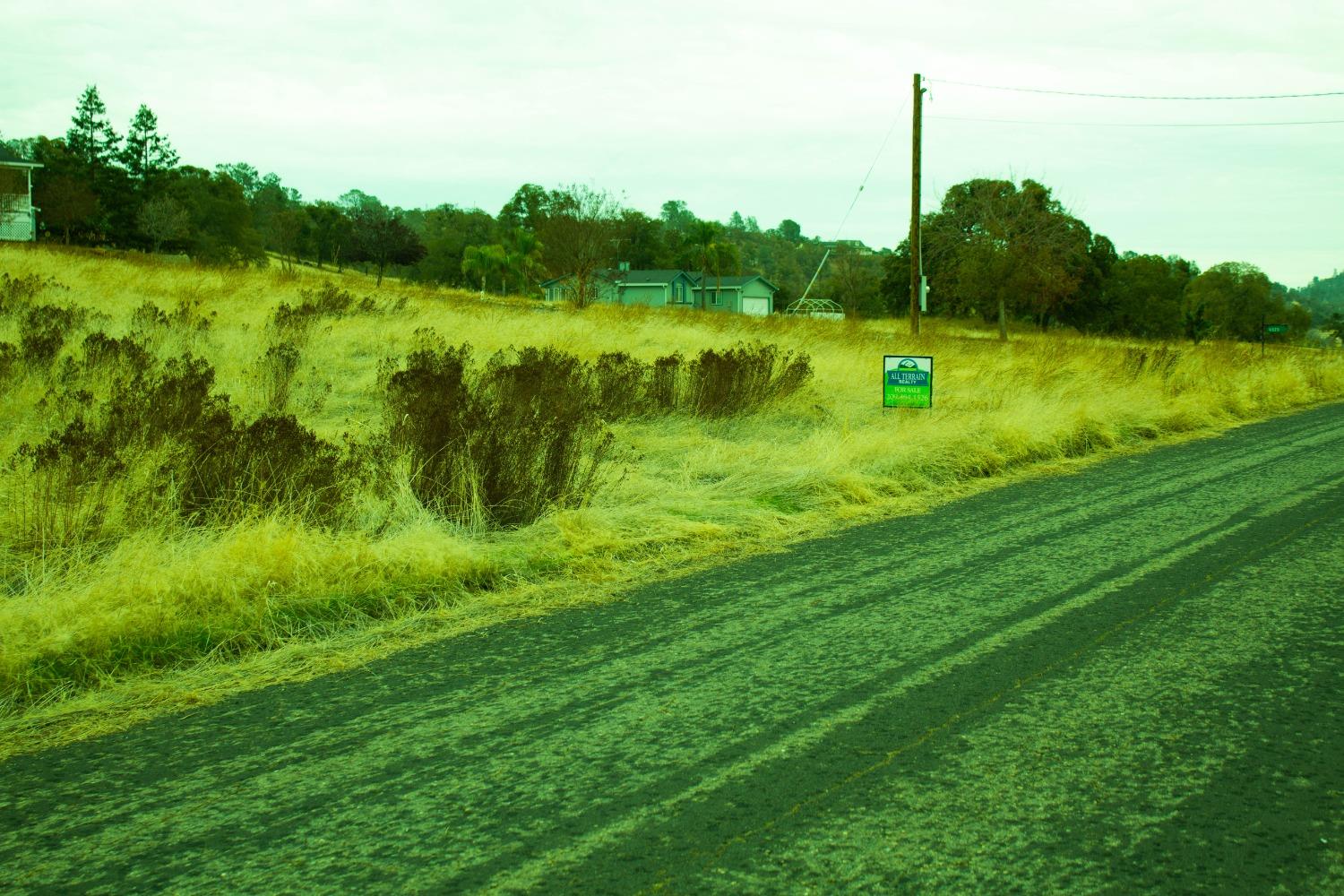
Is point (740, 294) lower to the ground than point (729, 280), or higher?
lower

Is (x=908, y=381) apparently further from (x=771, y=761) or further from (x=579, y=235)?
(x=579, y=235)

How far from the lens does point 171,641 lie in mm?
5062

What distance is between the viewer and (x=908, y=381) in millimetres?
13008

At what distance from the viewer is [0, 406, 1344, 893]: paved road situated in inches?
119

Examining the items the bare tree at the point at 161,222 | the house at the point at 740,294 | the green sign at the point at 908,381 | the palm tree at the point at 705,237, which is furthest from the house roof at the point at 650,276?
the green sign at the point at 908,381

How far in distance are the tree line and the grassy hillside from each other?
65.7 ft

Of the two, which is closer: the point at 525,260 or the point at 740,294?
the point at 525,260

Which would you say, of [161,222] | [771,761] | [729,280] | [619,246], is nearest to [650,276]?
[729,280]

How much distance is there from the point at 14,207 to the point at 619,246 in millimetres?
30181

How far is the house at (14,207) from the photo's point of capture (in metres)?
37.4

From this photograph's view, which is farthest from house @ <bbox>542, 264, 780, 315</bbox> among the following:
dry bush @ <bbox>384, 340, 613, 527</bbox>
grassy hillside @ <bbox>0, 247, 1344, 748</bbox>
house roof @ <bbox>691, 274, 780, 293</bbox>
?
dry bush @ <bbox>384, 340, 613, 527</bbox>

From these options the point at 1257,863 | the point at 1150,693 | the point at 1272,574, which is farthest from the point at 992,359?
the point at 1257,863

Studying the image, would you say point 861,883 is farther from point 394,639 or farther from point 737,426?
point 737,426

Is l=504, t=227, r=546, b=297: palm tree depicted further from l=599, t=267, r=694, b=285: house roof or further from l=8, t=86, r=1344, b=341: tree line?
l=599, t=267, r=694, b=285: house roof
